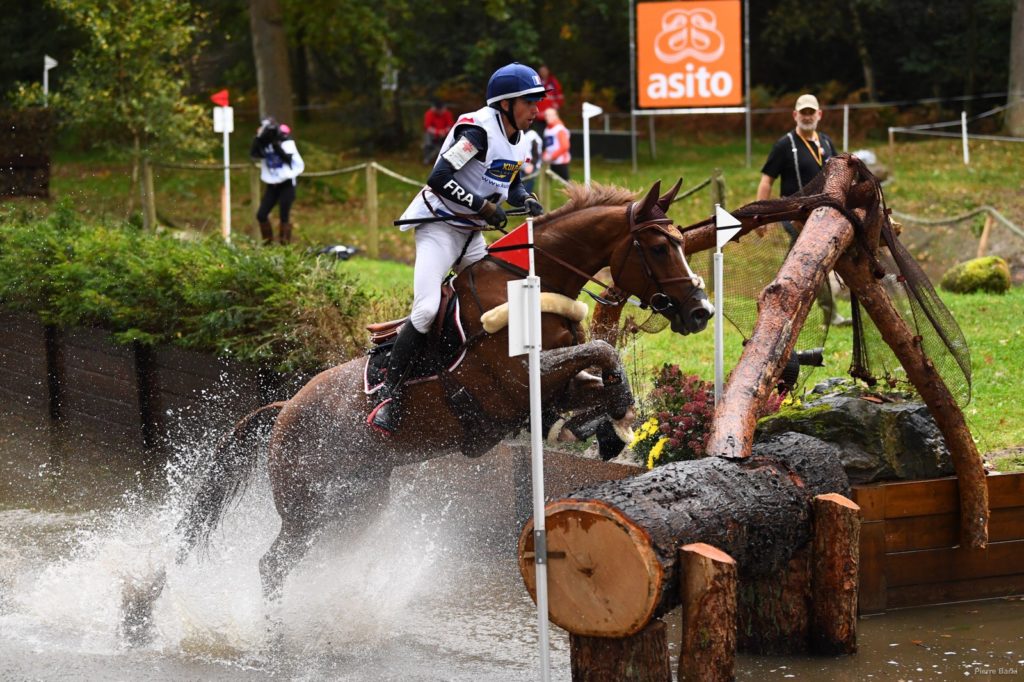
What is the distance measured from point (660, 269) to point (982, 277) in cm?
867

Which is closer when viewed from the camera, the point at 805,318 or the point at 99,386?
the point at 805,318

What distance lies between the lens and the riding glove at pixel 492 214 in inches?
266

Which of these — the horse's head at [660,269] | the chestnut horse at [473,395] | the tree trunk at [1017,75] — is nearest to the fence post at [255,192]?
the chestnut horse at [473,395]

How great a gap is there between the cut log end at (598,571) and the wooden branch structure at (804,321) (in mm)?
1060

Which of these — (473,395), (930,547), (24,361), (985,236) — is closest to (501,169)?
(473,395)

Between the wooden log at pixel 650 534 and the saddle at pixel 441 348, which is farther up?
the saddle at pixel 441 348

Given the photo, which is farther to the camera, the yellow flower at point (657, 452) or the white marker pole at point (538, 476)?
the yellow flower at point (657, 452)

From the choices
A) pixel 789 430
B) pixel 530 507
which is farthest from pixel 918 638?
pixel 530 507

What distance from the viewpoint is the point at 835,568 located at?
21.1 ft

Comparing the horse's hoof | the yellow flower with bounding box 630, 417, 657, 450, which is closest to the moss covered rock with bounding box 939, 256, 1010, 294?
the yellow flower with bounding box 630, 417, 657, 450

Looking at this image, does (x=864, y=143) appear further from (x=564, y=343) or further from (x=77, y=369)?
(x=564, y=343)

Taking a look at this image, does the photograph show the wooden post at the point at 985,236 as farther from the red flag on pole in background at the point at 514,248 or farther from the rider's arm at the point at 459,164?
the rider's arm at the point at 459,164

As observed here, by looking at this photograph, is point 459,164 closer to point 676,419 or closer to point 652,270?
point 652,270

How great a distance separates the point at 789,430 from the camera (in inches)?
298
